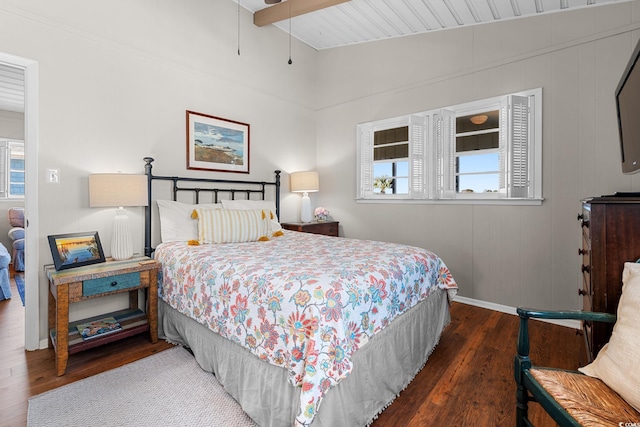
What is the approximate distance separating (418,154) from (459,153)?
45 cm

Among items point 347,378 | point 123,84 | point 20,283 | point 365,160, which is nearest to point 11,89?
point 20,283

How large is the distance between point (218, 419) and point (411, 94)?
3675 millimetres

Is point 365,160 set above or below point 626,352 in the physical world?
above

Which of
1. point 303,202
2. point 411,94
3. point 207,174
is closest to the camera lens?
point 207,174

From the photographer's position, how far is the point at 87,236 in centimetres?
237

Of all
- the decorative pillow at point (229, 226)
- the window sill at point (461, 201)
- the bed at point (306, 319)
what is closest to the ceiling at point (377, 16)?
the window sill at point (461, 201)

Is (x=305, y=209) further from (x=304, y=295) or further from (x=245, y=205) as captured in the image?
(x=304, y=295)

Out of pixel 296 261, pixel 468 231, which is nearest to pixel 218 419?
pixel 296 261

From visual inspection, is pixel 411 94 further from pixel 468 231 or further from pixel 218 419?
pixel 218 419

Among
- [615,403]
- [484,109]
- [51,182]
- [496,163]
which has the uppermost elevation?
[484,109]

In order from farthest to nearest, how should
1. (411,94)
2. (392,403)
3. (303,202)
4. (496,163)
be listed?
(303,202) < (411,94) < (496,163) < (392,403)

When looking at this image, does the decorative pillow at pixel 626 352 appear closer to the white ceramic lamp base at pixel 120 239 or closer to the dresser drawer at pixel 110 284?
the dresser drawer at pixel 110 284

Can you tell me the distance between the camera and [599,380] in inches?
45.5

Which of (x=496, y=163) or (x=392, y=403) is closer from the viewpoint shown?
(x=392, y=403)
